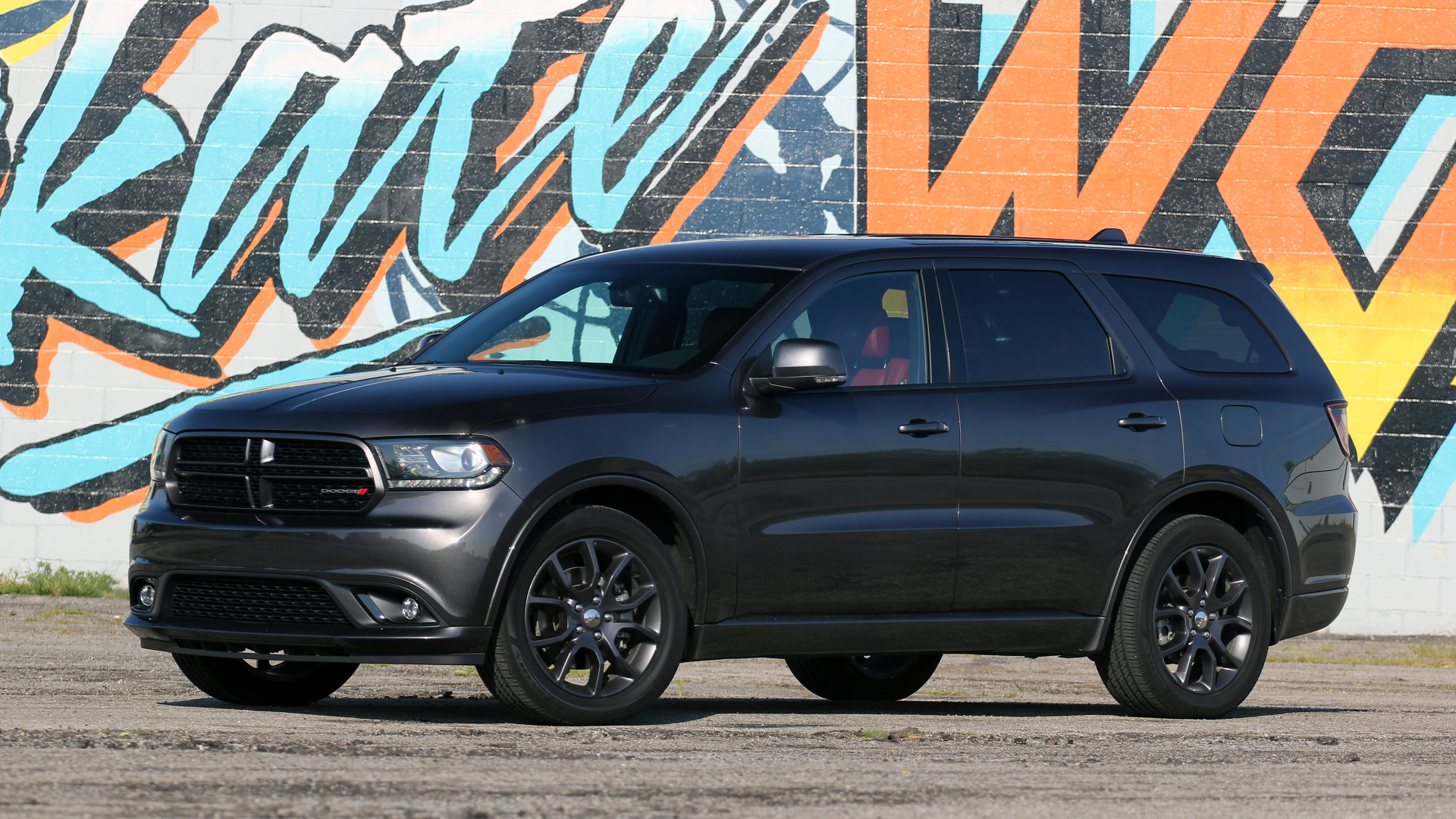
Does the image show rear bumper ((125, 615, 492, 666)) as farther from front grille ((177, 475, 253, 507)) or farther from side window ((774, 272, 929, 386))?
side window ((774, 272, 929, 386))

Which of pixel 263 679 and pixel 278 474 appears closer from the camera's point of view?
pixel 278 474

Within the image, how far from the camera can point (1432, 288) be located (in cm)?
1294

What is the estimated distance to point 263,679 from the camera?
6980mm

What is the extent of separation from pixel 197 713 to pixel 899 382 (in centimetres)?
281

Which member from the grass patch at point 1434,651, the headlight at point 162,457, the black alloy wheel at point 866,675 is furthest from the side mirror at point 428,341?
the grass patch at point 1434,651

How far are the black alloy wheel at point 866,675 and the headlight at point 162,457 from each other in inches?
123

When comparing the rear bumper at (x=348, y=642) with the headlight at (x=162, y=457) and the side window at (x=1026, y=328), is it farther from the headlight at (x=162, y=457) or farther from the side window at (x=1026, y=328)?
the side window at (x=1026, y=328)


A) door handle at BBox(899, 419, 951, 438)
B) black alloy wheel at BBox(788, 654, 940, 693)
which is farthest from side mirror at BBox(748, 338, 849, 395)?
black alloy wheel at BBox(788, 654, 940, 693)

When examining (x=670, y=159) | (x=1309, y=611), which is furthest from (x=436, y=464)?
(x=670, y=159)

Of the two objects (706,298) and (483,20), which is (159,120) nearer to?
(483,20)

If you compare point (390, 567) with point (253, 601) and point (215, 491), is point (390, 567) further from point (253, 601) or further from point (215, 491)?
point (215, 491)

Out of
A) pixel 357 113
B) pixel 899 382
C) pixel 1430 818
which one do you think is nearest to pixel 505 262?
pixel 357 113

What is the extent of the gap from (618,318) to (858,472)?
1.14m

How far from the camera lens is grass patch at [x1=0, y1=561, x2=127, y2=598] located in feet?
41.3
